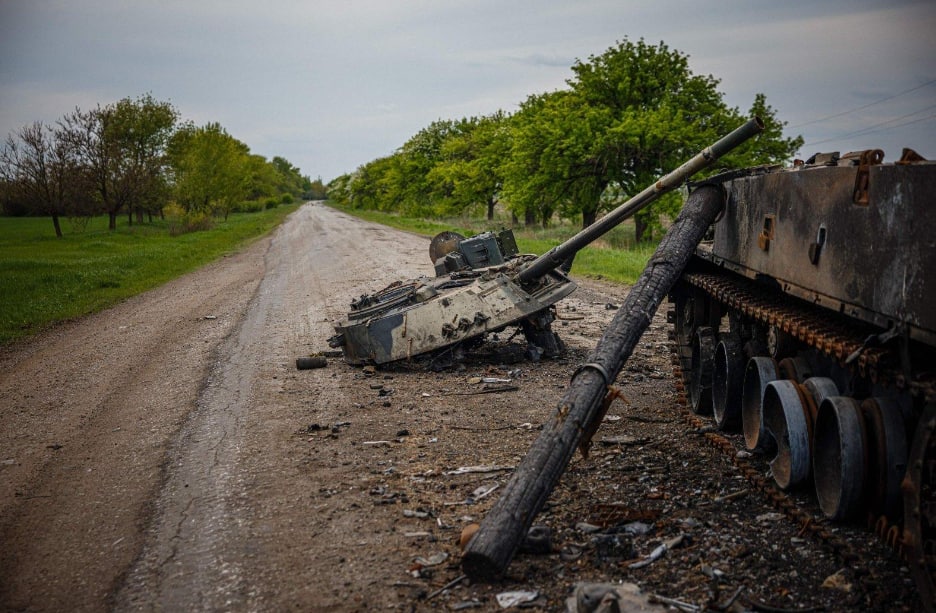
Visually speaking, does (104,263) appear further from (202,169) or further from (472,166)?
(202,169)

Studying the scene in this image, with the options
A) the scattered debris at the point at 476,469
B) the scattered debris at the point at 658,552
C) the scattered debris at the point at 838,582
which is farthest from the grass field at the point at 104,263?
the scattered debris at the point at 838,582

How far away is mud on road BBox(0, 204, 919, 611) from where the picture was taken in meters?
4.41

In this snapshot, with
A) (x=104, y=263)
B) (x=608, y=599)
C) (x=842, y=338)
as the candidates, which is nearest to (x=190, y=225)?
Answer: (x=104, y=263)

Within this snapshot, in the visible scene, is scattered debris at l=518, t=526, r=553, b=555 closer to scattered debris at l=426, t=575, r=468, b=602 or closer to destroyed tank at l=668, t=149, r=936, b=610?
scattered debris at l=426, t=575, r=468, b=602

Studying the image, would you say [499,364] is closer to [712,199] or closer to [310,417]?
[310,417]

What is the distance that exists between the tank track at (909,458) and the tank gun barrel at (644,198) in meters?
1.51

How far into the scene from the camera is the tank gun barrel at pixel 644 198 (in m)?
7.50

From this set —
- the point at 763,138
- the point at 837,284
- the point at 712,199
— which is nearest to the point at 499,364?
the point at 712,199

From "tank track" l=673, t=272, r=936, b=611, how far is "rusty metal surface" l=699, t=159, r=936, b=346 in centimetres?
21

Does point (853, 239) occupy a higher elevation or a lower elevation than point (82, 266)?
higher

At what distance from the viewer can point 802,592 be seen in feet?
13.5

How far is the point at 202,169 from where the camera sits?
5125 centimetres

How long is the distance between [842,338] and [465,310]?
567 centimetres

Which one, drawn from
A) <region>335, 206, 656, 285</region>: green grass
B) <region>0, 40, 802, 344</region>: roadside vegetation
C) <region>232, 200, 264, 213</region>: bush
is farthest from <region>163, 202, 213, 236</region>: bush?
<region>232, 200, 264, 213</region>: bush
